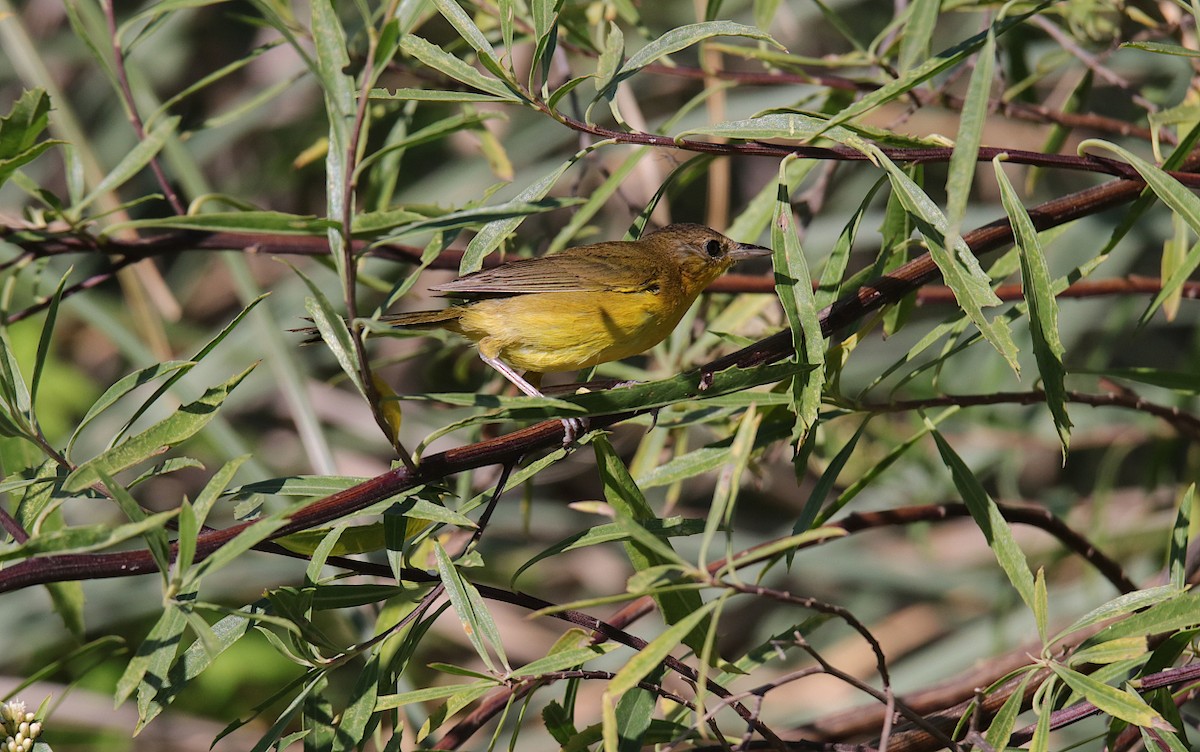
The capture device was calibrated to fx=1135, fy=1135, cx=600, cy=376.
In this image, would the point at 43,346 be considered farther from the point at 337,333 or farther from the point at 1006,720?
the point at 1006,720

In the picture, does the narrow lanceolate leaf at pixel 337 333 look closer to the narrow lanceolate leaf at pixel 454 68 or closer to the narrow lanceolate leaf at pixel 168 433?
the narrow lanceolate leaf at pixel 168 433

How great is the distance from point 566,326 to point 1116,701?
185cm

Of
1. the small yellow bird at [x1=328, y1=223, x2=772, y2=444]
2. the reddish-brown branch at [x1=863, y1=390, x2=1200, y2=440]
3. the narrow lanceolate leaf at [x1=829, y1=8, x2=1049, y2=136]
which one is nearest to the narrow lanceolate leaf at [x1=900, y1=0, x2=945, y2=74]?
the narrow lanceolate leaf at [x1=829, y1=8, x2=1049, y2=136]

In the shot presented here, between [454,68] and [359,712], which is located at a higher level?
[454,68]

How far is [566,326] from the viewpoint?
10.3 feet

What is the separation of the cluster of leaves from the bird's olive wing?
18 centimetres

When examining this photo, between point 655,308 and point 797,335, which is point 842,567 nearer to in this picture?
point 655,308

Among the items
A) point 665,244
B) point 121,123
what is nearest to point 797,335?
point 665,244

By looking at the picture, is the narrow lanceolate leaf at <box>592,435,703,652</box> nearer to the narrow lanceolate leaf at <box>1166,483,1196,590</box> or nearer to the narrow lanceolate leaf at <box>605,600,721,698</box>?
the narrow lanceolate leaf at <box>605,600,721,698</box>

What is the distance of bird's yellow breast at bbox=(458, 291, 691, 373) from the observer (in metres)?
3.05

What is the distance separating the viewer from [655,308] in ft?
10.3

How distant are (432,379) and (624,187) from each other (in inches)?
58.4

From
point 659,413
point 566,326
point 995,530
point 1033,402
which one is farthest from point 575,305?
point 995,530

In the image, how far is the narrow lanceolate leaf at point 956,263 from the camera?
1677mm
